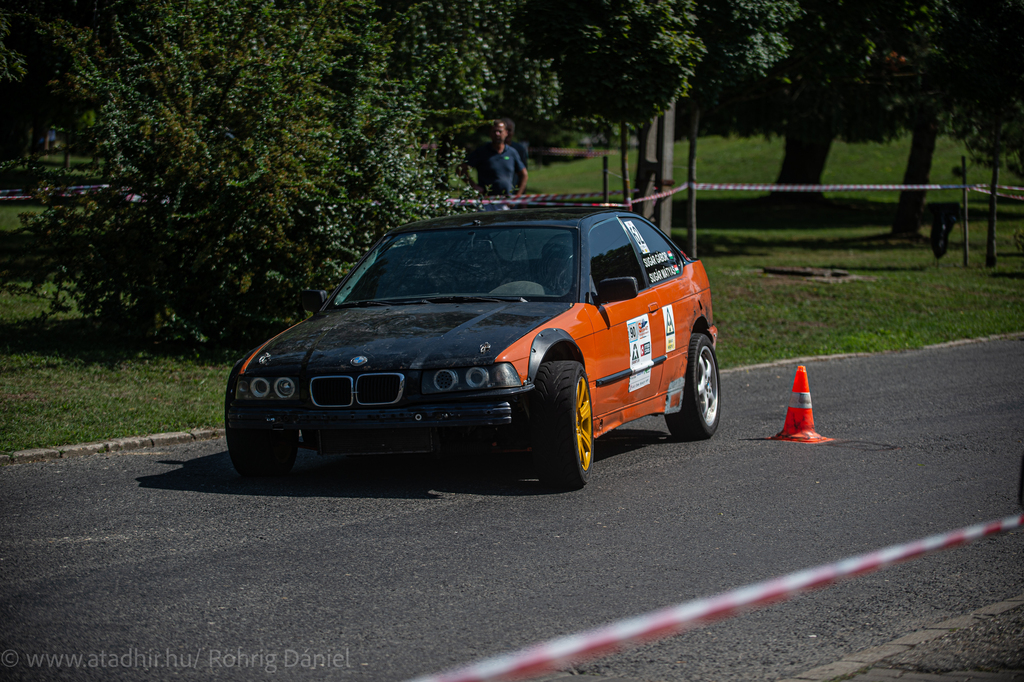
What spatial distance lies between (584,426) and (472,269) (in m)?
1.50

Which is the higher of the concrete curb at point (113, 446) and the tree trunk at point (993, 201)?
the tree trunk at point (993, 201)

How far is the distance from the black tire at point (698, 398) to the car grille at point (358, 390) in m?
2.81

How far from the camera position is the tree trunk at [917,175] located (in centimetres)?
2725

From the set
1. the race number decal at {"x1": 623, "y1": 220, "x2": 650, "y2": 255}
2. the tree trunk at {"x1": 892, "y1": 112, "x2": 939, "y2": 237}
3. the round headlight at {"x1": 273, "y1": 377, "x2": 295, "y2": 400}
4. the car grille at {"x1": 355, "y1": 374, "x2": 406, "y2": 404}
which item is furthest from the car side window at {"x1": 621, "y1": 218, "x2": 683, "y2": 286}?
the tree trunk at {"x1": 892, "y1": 112, "x2": 939, "y2": 237}

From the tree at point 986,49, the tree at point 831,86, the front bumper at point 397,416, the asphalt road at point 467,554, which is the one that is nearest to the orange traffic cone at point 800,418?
the asphalt road at point 467,554

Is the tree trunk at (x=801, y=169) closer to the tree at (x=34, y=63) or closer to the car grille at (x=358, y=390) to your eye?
the tree at (x=34, y=63)

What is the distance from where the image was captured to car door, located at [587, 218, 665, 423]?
670 centimetres

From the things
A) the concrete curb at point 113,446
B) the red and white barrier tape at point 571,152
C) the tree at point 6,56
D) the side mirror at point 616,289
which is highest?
the tree at point 6,56

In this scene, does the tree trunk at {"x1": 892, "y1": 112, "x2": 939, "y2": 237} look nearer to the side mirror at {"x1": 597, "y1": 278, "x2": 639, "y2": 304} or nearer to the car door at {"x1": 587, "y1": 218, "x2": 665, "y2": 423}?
the car door at {"x1": 587, "y1": 218, "x2": 665, "y2": 423}

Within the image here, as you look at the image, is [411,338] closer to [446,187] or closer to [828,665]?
[828,665]

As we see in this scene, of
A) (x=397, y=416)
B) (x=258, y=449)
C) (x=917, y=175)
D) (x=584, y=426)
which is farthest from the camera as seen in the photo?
(x=917, y=175)

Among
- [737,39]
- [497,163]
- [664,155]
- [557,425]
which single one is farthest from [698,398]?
[664,155]

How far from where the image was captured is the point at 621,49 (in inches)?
502

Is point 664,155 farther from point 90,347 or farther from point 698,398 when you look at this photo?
point 90,347
